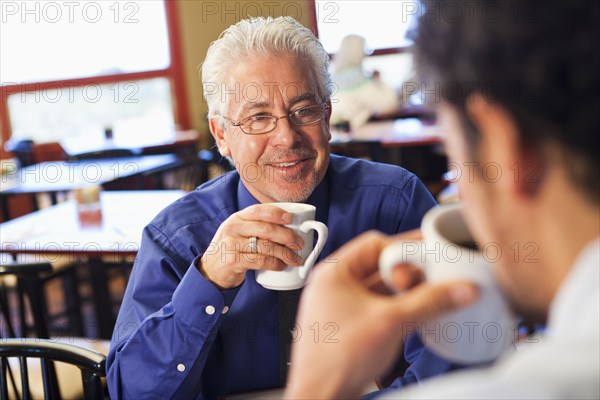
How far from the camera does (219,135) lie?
180 centimetres

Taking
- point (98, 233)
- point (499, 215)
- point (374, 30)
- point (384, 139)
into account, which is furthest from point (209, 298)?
point (374, 30)

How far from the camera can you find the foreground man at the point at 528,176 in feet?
1.66

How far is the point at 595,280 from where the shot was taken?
51 centimetres

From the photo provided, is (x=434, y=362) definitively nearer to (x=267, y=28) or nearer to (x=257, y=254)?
(x=257, y=254)

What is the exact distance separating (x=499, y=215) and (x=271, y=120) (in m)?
1.14

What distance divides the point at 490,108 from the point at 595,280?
0.15 meters

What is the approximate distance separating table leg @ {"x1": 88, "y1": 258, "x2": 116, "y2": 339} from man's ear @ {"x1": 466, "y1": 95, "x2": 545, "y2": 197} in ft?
10.5

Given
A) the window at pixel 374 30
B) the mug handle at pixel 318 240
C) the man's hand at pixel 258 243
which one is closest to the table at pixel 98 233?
the man's hand at pixel 258 243

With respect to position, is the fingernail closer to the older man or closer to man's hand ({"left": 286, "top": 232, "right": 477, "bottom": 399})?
man's hand ({"left": 286, "top": 232, "right": 477, "bottom": 399})

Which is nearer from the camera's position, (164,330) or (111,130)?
(164,330)

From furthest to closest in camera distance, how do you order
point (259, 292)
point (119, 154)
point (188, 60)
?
1. point (188, 60)
2. point (119, 154)
3. point (259, 292)

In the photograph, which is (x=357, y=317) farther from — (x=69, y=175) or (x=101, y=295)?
(x=69, y=175)

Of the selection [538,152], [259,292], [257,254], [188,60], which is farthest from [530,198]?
[188,60]

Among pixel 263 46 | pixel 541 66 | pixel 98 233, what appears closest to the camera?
pixel 541 66
